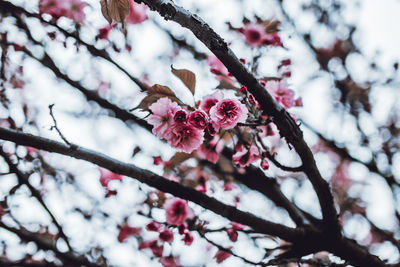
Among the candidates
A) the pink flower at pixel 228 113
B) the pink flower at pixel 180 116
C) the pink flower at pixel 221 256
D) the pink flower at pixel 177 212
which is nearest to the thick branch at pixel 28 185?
the pink flower at pixel 177 212

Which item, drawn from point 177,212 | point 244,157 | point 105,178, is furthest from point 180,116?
point 105,178

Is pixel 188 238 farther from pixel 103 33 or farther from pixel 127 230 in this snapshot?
pixel 103 33

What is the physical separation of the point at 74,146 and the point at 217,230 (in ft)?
3.05

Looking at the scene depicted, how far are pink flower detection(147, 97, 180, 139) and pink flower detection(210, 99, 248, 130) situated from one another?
0.59 ft

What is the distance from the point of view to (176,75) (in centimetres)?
138

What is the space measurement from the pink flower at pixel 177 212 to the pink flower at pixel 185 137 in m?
0.64

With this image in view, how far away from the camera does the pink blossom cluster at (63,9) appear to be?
81.0 inches

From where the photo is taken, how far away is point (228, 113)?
4.03ft

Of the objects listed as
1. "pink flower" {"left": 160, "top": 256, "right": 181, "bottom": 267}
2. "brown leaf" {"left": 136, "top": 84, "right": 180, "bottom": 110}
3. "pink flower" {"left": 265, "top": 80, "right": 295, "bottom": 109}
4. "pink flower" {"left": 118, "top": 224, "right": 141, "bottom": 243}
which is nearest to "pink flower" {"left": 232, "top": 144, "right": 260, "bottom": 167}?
"pink flower" {"left": 265, "top": 80, "right": 295, "bottom": 109}

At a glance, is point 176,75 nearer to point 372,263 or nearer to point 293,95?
point 293,95

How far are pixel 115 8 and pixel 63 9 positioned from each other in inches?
56.4

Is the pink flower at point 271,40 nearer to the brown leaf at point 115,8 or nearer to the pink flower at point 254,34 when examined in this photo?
the pink flower at point 254,34

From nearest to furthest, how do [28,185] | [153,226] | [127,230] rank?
[153,226] → [28,185] → [127,230]

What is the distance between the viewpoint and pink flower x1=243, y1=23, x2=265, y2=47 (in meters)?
2.03
